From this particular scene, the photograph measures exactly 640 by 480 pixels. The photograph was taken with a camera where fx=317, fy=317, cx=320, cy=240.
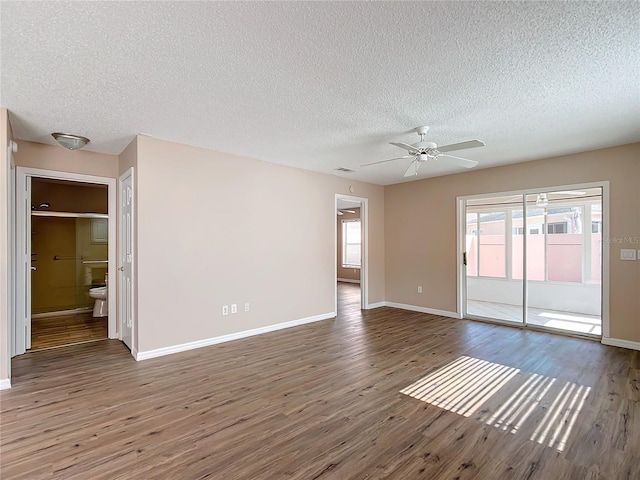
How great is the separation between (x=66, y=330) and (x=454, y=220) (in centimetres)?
668

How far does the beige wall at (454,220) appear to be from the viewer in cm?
411

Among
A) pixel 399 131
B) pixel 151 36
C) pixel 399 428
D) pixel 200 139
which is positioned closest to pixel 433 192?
pixel 399 131

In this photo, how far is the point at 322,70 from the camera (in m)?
2.33

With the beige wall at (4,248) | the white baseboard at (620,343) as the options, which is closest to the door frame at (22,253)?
the beige wall at (4,248)

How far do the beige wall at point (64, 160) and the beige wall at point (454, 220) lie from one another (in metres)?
5.10

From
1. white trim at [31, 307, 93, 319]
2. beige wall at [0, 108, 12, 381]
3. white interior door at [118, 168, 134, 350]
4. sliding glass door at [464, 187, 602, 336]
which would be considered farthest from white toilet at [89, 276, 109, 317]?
sliding glass door at [464, 187, 602, 336]

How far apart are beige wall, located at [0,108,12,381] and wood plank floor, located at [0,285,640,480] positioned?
0.32 m

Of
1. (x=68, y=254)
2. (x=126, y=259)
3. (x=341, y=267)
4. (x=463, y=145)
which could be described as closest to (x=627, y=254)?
(x=463, y=145)

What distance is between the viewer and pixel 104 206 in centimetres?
646

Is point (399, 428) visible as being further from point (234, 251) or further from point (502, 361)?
point (234, 251)

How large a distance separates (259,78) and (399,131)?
5.90 ft

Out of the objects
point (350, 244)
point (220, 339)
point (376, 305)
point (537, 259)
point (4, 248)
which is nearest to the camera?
point (4, 248)

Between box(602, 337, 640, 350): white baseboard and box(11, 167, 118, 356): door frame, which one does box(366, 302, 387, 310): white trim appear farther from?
box(11, 167, 118, 356): door frame

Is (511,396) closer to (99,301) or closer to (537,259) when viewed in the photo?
(537,259)
